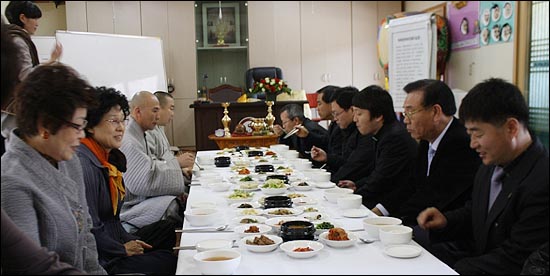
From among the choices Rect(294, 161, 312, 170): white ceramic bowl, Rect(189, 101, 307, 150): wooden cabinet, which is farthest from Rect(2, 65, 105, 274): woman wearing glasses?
Rect(189, 101, 307, 150): wooden cabinet

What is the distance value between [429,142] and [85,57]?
4.53m

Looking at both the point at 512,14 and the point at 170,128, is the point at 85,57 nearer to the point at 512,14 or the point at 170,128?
the point at 170,128

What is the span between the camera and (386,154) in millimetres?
3104

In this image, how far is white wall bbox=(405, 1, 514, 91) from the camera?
5871mm

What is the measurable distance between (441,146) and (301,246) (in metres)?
1.22

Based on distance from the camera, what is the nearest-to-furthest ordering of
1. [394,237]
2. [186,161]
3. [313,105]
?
[394,237], [186,161], [313,105]

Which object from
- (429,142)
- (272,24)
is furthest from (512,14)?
(272,24)

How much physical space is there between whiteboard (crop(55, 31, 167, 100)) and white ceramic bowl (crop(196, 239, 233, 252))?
12.7 ft

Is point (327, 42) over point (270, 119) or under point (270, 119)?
over

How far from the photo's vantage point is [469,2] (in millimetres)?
6719

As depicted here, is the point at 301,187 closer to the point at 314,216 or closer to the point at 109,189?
the point at 314,216

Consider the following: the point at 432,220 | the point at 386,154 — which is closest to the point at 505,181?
the point at 432,220

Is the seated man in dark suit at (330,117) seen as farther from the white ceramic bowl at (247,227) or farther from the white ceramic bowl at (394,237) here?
the white ceramic bowl at (394,237)

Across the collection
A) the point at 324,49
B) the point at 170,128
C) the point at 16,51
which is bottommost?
the point at 170,128
